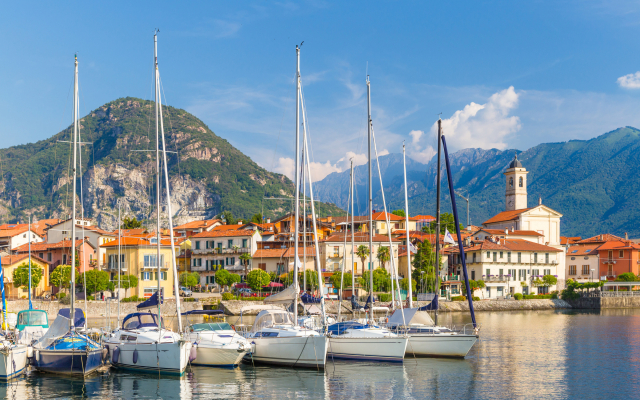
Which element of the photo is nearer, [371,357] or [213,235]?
[371,357]

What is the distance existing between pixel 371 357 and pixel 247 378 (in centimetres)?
832

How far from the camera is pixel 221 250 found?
108 m

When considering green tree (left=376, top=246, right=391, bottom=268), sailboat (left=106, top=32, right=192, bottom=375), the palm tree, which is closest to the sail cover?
sailboat (left=106, top=32, right=192, bottom=375)

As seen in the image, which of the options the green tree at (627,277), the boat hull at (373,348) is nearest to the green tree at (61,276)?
the boat hull at (373,348)

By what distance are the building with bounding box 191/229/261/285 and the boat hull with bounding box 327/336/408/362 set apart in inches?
2656

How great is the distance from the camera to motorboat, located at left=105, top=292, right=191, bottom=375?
3225 cm

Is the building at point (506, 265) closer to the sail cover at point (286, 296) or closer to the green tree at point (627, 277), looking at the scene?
the green tree at point (627, 277)

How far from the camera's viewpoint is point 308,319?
44.6m

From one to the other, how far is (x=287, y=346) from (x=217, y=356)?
412 cm

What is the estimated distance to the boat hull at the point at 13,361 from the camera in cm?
3055

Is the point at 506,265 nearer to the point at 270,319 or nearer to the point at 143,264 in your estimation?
the point at 143,264

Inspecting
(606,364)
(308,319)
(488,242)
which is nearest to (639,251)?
(488,242)

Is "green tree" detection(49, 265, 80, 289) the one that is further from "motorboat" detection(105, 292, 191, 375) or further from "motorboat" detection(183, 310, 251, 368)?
"motorboat" detection(183, 310, 251, 368)

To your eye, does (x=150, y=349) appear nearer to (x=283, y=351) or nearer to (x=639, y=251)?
(x=283, y=351)
